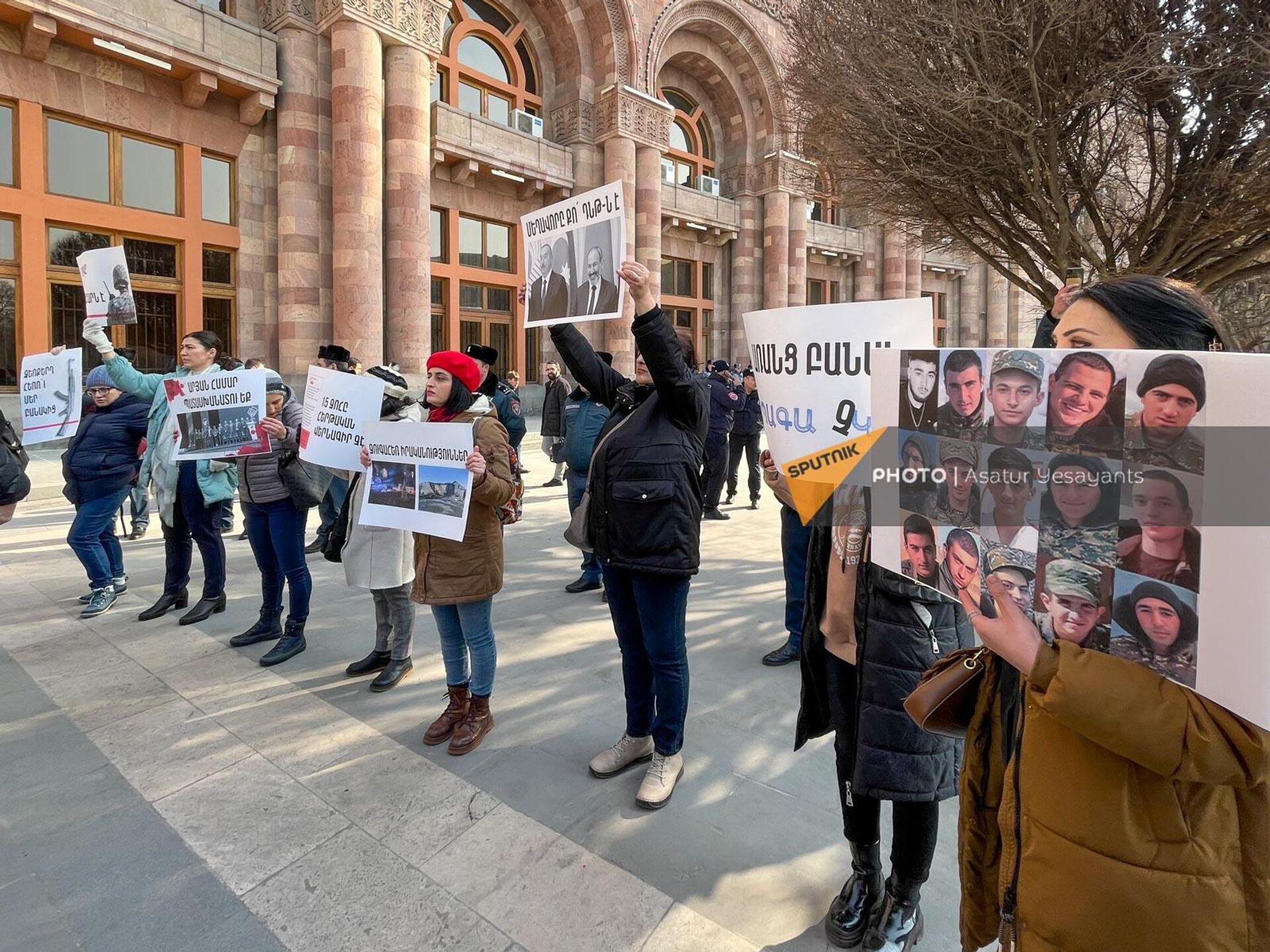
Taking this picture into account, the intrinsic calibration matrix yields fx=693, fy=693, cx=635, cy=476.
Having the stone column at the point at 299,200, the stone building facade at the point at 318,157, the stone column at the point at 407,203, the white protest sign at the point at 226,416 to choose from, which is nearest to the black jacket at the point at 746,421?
the stone building facade at the point at 318,157

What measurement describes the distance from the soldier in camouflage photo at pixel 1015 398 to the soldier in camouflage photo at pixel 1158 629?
0.27m

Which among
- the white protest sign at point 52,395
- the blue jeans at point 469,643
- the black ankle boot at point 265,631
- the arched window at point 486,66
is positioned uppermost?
the arched window at point 486,66

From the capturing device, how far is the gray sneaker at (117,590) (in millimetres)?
5426

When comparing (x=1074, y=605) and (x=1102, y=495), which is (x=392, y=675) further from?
(x=1102, y=495)

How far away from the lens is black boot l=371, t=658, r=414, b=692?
4008mm

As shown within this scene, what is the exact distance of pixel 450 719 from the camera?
11.3 feet

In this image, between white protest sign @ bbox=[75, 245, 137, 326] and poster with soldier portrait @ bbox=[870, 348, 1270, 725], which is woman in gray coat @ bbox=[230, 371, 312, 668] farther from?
poster with soldier portrait @ bbox=[870, 348, 1270, 725]

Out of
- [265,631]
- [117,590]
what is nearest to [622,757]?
[265,631]

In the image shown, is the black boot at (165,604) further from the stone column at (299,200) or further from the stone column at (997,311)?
the stone column at (997,311)

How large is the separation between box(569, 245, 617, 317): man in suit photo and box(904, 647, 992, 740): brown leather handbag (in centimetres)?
204

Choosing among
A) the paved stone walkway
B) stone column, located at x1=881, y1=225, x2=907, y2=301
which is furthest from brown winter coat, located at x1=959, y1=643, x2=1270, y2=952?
stone column, located at x1=881, y1=225, x2=907, y2=301

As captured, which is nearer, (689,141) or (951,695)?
(951,695)

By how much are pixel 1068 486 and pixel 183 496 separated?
569cm

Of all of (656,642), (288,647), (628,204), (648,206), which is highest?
(648,206)
